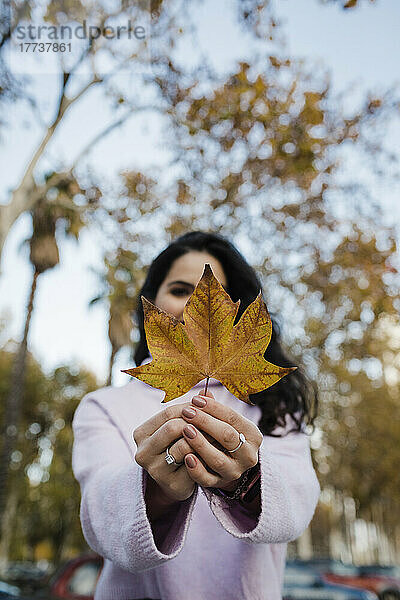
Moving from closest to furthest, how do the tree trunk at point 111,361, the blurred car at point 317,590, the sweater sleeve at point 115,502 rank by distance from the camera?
the sweater sleeve at point 115,502, the blurred car at point 317,590, the tree trunk at point 111,361

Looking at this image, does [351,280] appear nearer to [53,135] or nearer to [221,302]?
[53,135]

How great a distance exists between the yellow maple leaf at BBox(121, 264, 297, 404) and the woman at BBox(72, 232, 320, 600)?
0.05 meters

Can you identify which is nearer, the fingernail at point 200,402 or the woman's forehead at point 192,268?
the fingernail at point 200,402

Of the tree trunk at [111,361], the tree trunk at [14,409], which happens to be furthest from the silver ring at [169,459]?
the tree trunk at [14,409]

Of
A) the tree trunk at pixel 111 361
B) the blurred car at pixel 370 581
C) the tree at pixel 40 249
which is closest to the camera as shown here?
the tree at pixel 40 249

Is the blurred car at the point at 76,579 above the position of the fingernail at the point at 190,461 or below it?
below

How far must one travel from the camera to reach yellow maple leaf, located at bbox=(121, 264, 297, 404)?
1.01 metres

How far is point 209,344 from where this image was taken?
103 cm

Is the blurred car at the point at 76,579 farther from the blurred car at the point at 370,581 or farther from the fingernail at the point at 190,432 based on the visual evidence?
the fingernail at the point at 190,432

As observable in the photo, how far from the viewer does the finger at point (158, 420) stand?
99 cm

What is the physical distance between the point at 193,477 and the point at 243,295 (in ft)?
3.30

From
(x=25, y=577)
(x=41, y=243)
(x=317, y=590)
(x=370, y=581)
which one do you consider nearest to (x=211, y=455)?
(x=317, y=590)

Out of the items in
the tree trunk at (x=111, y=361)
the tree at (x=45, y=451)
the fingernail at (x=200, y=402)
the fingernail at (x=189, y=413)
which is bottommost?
the tree at (x=45, y=451)

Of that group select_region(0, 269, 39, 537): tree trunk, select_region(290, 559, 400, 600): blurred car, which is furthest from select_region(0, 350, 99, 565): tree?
select_region(290, 559, 400, 600): blurred car
